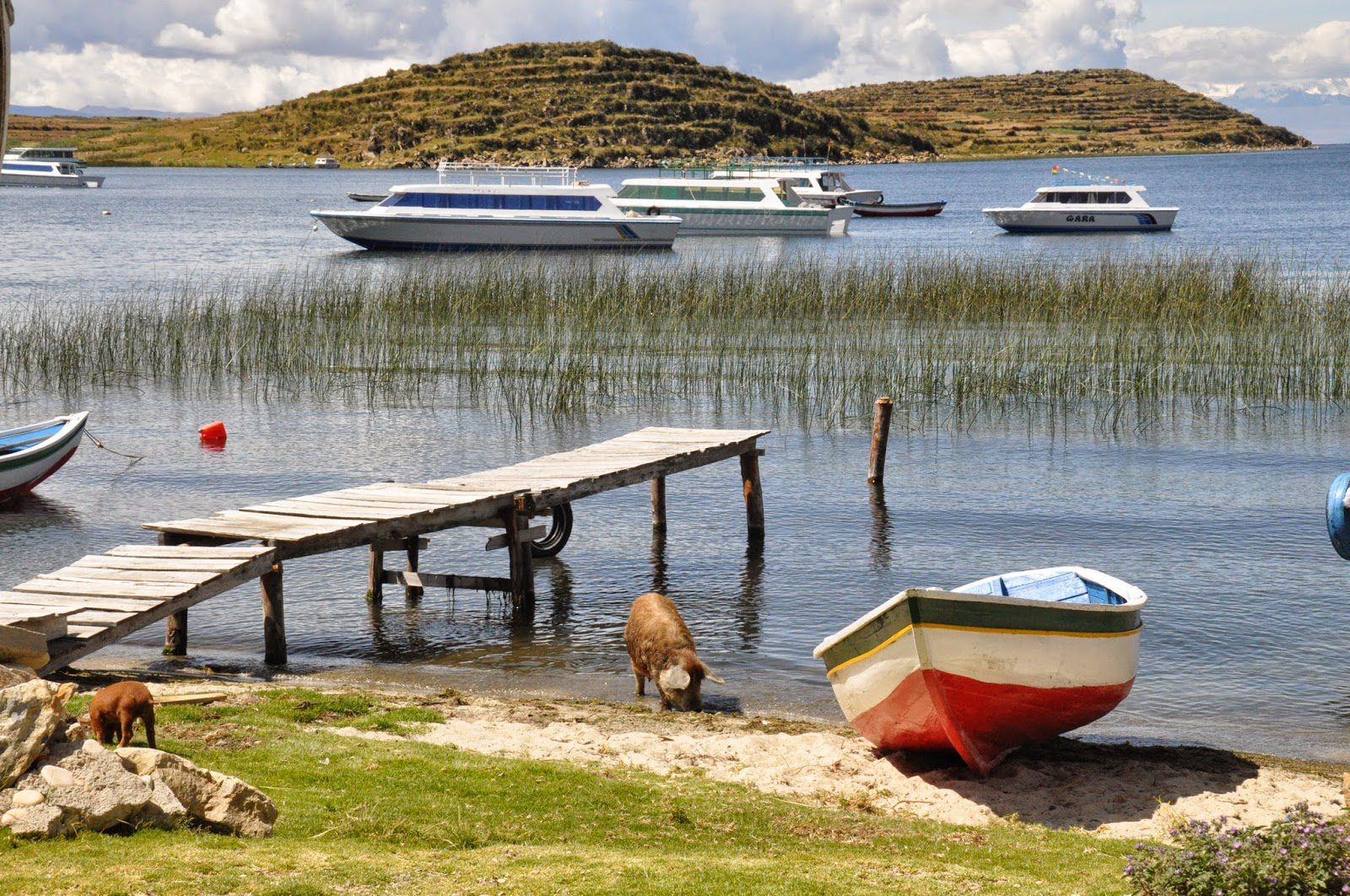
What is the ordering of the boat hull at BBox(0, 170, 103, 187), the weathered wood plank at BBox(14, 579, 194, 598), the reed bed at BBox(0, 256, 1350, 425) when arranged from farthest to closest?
the boat hull at BBox(0, 170, 103, 187)
the reed bed at BBox(0, 256, 1350, 425)
the weathered wood plank at BBox(14, 579, 194, 598)

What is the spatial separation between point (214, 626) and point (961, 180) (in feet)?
400

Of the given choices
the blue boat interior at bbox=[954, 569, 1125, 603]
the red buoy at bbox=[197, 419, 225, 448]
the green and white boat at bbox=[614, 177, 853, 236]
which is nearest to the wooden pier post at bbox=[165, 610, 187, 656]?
the blue boat interior at bbox=[954, 569, 1125, 603]

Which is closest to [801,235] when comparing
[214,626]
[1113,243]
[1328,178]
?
[1113,243]

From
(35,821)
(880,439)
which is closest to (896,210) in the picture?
(880,439)

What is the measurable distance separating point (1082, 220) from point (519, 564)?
5945 cm

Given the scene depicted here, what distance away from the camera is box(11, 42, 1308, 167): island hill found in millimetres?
132500

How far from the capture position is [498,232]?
55.5 meters

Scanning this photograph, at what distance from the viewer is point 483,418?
23641mm

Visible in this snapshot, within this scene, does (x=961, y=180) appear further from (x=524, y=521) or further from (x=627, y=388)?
(x=524, y=521)

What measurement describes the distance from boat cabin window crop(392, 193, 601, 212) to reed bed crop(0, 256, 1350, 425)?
79.1ft

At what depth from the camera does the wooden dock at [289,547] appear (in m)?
9.77

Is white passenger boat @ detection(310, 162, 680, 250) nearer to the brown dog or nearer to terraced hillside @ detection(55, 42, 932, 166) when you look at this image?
the brown dog

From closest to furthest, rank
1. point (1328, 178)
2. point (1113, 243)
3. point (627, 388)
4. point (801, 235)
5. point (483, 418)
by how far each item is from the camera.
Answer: point (483, 418)
point (627, 388)
point (1113, 243)
point (801, 235)
point (1328, 178)

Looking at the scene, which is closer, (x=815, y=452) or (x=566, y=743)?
(x=566, y=743)
